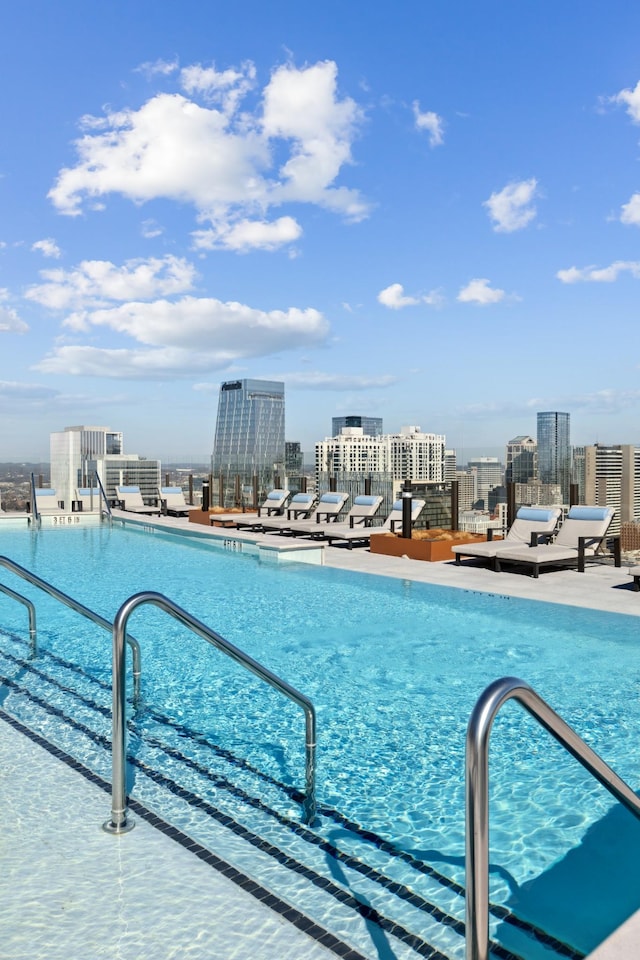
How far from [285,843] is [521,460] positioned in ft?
40.8

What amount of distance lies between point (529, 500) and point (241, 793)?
10.4 meters

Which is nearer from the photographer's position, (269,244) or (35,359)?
(269,244)

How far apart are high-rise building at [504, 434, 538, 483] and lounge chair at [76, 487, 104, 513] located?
11.7m

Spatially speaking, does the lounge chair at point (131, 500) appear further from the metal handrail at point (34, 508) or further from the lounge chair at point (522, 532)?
the lounge chair at point (522, 532)

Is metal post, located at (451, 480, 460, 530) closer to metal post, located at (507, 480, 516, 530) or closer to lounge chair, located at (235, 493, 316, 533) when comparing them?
metal post, located at (507, 480, 516, 530)

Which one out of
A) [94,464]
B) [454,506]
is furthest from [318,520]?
[94,464]

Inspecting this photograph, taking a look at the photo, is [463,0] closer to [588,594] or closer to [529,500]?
[529,500]

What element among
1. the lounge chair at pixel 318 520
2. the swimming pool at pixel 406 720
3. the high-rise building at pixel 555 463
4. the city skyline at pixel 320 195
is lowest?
the swimming pool at pixel 406 720

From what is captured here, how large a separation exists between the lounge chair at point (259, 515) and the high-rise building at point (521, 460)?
17.1ft

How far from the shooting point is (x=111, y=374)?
34.8m

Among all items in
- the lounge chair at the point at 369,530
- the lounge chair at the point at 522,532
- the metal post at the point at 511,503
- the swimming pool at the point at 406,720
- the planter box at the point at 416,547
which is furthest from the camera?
the lounge chair at the point at 369,530

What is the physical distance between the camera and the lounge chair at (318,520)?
14.2 metres

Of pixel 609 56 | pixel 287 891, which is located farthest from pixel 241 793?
pixel 609 56

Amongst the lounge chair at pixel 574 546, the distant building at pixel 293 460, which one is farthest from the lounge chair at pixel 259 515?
the lounge chair at pixel 574 546
